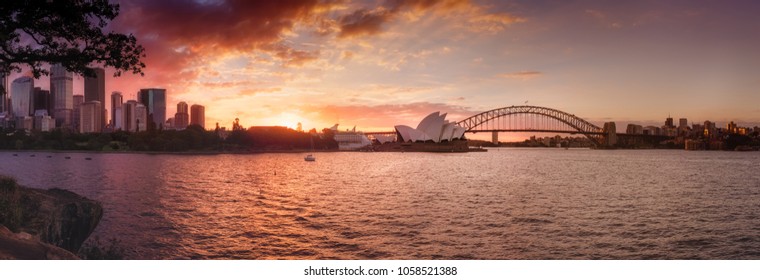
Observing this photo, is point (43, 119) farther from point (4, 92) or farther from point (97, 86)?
point (97, 86)

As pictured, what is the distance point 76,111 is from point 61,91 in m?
1.05

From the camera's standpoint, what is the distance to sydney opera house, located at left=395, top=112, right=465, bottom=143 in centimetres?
10156

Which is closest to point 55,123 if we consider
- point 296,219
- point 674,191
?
point 296,219

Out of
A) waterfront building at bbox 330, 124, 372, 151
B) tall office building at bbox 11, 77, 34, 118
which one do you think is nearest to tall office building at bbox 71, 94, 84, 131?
tall office building at bbox 11, 77, 34, 118

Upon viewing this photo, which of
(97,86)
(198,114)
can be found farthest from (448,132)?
(97,86)

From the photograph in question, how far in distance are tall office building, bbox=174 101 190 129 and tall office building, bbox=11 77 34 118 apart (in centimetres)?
298

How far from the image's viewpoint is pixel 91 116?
1151cm

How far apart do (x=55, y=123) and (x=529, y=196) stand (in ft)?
59.7

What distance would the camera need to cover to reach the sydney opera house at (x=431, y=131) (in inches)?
3999

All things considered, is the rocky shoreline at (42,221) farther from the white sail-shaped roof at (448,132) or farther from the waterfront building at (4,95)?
the white sail-shaped roof at (448,132)

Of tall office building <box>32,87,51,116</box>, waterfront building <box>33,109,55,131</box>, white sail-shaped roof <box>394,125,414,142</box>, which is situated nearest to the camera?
tall office building <box>32,87,51,116</box>

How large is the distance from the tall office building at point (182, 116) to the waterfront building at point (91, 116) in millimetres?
1565

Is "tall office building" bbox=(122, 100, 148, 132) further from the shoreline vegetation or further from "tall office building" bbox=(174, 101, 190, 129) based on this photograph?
the shoreline vegetation
